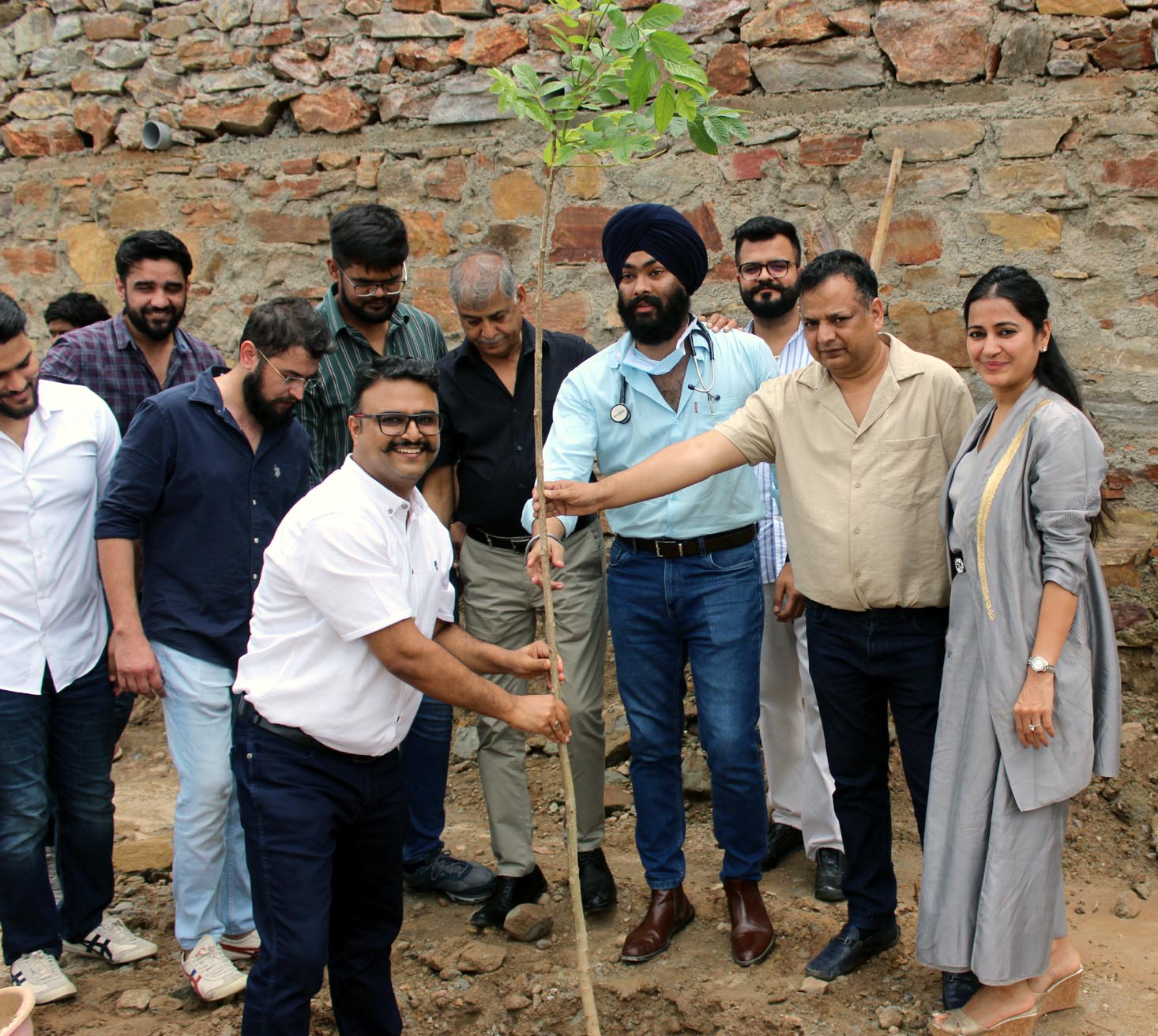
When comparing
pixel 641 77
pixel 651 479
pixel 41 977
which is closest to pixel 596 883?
pixel 651 479

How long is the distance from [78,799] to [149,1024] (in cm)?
68

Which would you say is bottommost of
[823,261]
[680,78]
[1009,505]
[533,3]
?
[1009,505]

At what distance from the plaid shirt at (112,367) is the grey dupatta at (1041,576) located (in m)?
2.44

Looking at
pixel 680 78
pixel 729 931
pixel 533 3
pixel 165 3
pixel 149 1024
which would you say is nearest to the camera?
pixel 680 78

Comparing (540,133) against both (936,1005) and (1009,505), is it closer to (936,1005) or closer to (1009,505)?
(1009,505)

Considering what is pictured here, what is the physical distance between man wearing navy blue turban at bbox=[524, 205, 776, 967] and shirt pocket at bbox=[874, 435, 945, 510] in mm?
553

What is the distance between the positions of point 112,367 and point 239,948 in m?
1.91

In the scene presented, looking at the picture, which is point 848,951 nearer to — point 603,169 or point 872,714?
point 872,714

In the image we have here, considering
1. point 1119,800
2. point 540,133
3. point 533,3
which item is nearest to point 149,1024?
point 1119,800

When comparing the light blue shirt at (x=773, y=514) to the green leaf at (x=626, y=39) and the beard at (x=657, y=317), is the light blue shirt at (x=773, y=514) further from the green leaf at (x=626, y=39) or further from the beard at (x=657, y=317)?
the green leaf at (x=626, y=39)

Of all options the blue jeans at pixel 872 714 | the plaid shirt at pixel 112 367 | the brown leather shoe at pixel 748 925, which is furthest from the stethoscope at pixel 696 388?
the brown leather shoe at pixel 748 925

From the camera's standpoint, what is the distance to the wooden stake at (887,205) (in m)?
4.67

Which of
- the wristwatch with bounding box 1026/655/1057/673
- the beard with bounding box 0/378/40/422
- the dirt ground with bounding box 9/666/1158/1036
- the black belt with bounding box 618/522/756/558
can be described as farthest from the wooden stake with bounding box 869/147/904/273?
the beard with bounding box 0/378/40/422

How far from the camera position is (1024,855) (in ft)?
9.59
